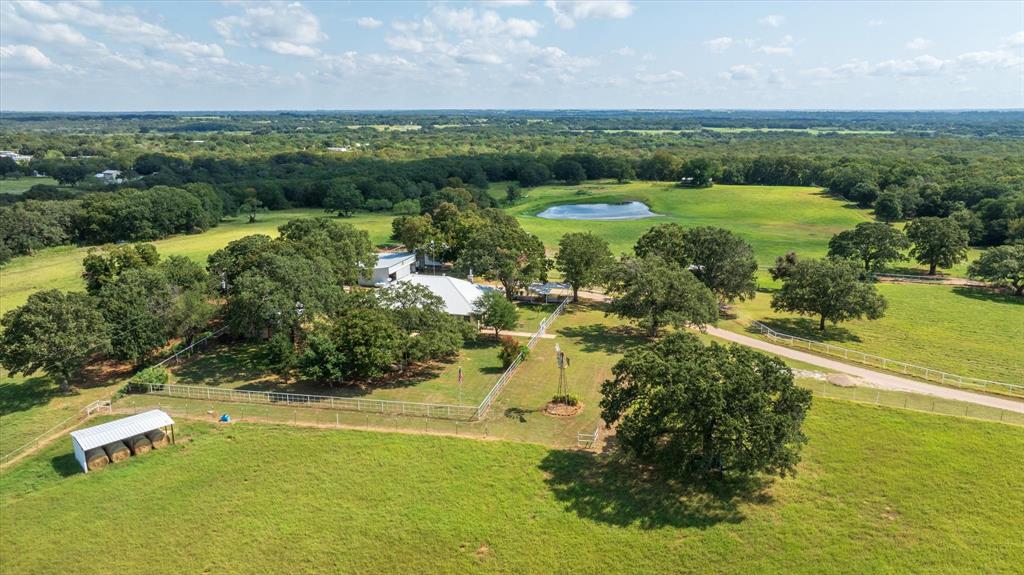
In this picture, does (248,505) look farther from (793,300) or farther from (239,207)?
(239,207)

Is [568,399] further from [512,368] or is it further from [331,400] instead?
[331,400]

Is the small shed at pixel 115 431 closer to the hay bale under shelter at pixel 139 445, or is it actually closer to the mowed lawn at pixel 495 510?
the hay bale under shelter at pixel 139 445

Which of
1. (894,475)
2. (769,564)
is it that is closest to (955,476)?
(894,475)

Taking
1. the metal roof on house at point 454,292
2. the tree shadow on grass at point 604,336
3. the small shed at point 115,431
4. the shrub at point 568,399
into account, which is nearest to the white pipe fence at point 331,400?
the shrub at point 568,399

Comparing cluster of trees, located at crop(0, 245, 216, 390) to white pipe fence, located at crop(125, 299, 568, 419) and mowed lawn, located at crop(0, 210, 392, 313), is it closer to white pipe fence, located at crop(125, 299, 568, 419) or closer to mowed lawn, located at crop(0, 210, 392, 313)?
white pipe fence, located at crop(125, 299, 568, 419)

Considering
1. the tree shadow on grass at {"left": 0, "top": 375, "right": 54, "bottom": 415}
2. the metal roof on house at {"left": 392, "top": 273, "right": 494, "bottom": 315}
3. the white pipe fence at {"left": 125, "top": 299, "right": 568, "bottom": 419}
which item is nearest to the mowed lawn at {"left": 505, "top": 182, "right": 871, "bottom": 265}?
the metal roof on house at {"left": 392, "top": 273, "right": 494, "bottom": 315}

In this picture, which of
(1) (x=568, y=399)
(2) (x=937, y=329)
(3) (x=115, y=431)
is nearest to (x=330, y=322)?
(3) (x=115, y=431)

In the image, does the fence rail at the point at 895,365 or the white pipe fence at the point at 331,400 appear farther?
the fence rail at the point at 895,365
